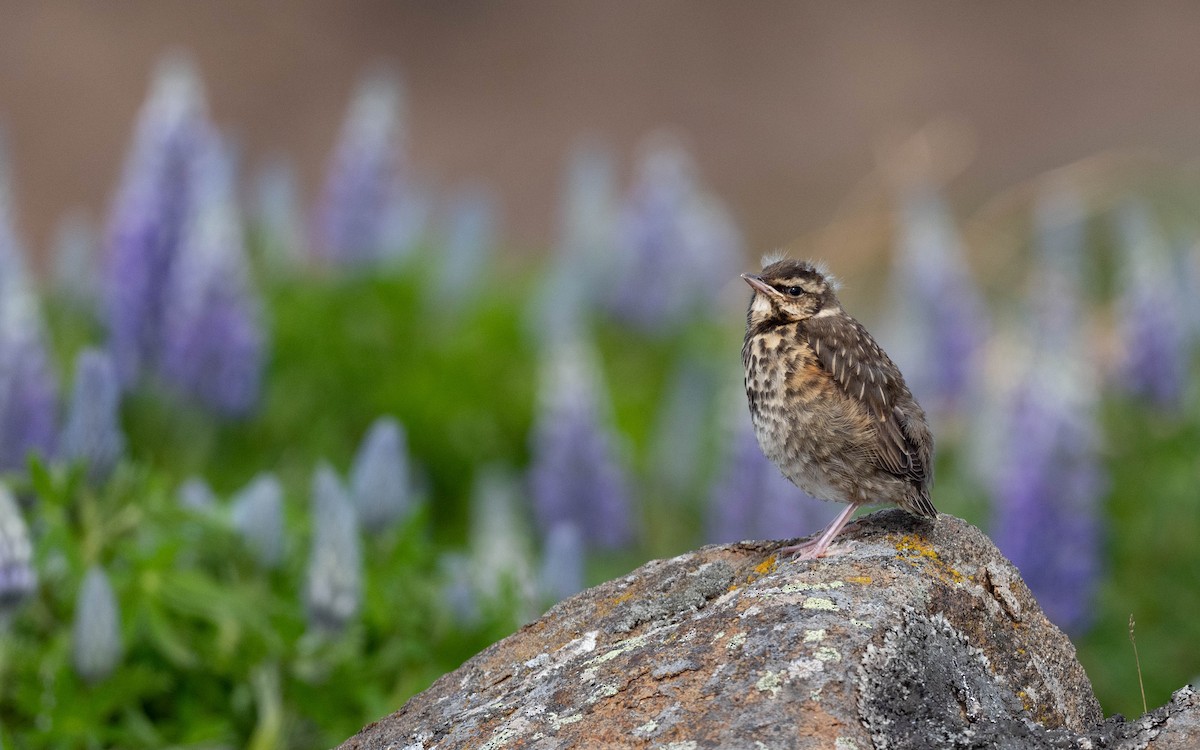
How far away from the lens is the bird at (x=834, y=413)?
3688 millimetres

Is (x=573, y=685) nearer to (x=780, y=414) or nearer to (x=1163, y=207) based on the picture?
(x=780, y=414)

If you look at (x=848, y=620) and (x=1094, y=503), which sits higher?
(x=848, y=620)

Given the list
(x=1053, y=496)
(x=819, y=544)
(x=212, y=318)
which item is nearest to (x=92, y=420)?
(x=212, y=318)

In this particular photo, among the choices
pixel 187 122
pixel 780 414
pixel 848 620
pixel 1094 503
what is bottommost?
pixel 1094 503

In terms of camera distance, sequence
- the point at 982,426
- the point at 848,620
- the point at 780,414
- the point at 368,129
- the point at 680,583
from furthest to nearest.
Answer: the point at 368,129
the point at 982,426
the point at 780,414
the point at 680,583
the point at 848,620

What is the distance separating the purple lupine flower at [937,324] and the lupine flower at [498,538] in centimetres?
298

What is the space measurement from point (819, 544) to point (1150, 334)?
5.51m

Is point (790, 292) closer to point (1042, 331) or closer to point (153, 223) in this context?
point (1042, 331)

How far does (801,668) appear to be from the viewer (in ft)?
9.27

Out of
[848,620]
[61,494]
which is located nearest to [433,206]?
[61,494]

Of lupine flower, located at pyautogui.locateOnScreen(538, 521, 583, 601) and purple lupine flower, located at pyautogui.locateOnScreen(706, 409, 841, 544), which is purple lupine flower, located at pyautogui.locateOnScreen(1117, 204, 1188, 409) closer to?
purple lupine flower, located at pyautogui.locateOnScreen(706, 409, 841, 544)

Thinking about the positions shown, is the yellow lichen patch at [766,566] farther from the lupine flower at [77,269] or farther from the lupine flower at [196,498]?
the lupine flower at [77,269]

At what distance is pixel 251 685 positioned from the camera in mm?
5051

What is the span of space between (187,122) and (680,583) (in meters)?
5.24
